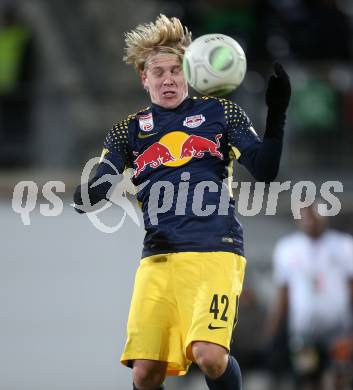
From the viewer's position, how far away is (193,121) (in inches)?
243

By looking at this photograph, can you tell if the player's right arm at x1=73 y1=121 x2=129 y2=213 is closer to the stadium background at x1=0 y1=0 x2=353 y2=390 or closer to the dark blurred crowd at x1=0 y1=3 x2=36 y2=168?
the stadium background at x1=0 y1=0 x2=353 y2=390

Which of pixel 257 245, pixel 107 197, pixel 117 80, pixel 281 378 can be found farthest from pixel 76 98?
pixel 107 197

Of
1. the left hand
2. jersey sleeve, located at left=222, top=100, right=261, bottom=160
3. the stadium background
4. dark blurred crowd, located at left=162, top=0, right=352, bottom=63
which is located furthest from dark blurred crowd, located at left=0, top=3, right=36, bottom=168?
the left hand

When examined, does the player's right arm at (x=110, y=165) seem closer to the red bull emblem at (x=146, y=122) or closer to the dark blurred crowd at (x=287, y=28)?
the red bull emblem at (x=146, y=122)

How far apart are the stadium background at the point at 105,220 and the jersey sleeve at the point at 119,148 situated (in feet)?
15.6

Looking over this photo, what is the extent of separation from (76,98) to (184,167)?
19.1 feet

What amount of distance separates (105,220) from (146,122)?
5074mm

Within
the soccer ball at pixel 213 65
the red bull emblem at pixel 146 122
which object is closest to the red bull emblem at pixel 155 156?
the red bull emblem at pixel 146 122

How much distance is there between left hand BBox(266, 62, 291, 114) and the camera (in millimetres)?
5758

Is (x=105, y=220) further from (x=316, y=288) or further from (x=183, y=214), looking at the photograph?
(x=183, y=214)

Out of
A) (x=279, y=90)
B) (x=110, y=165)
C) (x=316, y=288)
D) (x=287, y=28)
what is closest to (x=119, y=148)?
(x=110, y=165)

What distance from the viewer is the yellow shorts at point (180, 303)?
235 inches

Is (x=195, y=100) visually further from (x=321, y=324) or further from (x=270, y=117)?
(x=321, y=324)

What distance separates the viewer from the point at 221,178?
20.3 feet
